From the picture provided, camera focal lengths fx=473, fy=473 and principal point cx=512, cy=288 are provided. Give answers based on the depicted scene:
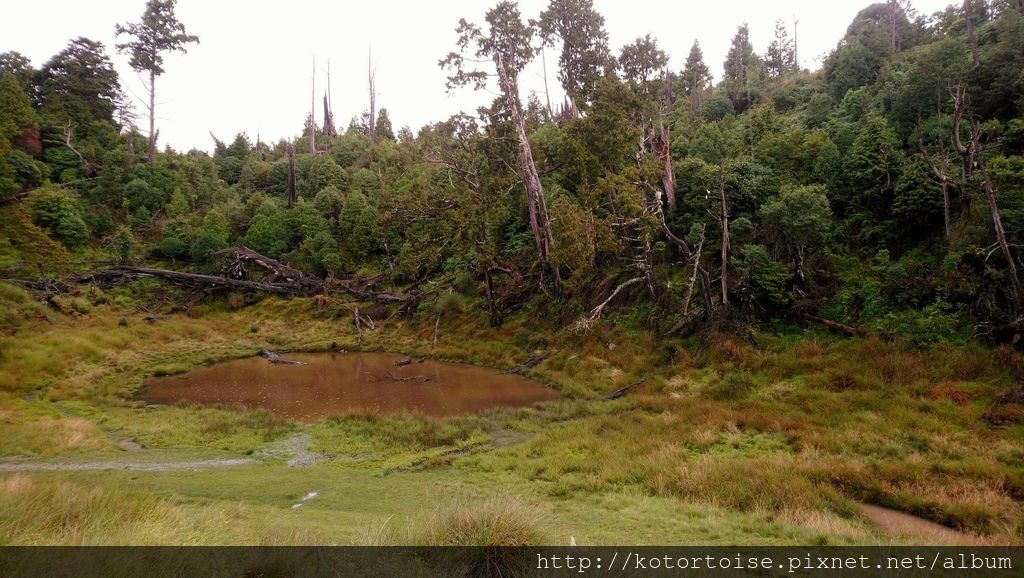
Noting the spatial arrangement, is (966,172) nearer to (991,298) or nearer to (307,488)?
(991,298)

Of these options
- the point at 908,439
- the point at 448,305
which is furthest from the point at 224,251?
the point at 908,439

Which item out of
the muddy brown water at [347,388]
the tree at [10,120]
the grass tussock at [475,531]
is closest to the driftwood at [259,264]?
the muddy brown water at [347,388]

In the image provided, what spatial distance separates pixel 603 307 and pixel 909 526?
14713mm

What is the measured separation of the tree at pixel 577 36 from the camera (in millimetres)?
25953

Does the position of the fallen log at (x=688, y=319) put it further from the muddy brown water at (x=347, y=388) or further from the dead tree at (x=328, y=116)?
the dead tree at (x=328, y=116)

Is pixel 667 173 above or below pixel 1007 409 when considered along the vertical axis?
above

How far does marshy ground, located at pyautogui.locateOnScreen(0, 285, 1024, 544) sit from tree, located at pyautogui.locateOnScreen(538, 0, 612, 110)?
48.8 feet

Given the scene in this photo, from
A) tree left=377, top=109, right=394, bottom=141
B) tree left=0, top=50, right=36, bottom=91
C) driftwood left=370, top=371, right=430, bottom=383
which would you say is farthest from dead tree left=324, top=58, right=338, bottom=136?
driftwood left=370, top=371, right=430, bottom=383

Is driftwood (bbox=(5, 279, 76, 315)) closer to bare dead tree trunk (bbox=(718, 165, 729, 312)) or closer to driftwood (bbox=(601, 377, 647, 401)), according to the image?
driftwood (bbox=(601, 377, 647, 401))

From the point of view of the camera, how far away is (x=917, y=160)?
16047 mm

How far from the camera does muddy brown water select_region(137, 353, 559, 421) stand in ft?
53.9

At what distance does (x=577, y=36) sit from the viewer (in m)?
26.6

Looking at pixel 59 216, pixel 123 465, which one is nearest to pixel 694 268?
pixel 123 465

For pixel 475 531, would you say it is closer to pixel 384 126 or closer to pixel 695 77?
pixel 695 77
